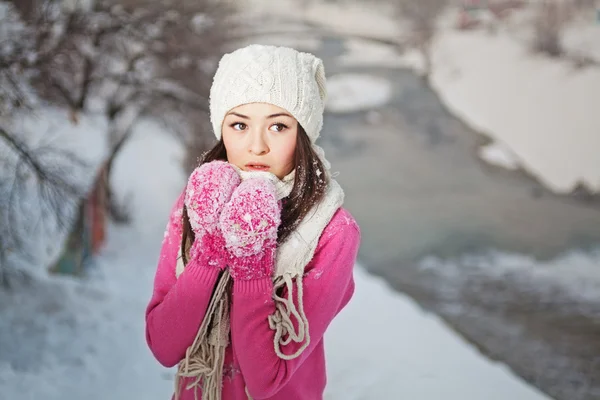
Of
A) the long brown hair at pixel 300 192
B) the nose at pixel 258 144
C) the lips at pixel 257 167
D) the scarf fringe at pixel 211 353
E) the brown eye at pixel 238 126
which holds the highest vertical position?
the brown eye at pixel 238 126

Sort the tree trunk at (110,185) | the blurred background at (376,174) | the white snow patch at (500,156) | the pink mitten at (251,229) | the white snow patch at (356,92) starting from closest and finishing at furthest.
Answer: the pink mitten at (251,229), the blurred background at (376,174), the tree trunk at (110,185), the white snow patch at (500,156), the white snow patch at (356,92)

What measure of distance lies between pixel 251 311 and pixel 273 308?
1.4 inches

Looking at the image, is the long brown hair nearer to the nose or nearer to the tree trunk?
the nose

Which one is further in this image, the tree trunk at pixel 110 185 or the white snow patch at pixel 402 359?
the tree trunk at pixel 110 185

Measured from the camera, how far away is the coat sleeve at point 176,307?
2.42 ft

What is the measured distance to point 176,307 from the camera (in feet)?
2.46

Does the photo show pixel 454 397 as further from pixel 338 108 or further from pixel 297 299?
A: pixel 338 108

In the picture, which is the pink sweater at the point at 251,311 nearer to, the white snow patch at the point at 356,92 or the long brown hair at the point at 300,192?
the long brown hair at the point at 300,192

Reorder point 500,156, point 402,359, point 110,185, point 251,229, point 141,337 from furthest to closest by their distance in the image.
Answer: point 500,156 < point 110,185 < point 402,359 < point 141,337 < point 251,229

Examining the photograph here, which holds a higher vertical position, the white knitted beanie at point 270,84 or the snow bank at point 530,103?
the white knitted beanie at point 270,84

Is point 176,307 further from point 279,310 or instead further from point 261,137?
point 261,137

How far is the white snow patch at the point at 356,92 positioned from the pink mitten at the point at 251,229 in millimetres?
2595

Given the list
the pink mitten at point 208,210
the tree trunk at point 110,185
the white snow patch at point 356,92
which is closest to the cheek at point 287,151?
the pink mitten at point 208,210

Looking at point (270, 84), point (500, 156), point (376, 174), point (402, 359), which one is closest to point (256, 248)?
point (270, 84)
